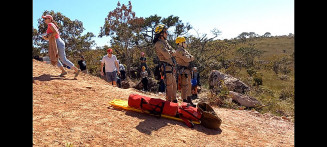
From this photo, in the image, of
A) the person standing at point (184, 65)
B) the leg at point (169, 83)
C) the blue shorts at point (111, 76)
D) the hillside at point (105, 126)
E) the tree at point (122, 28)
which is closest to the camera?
the hillside at point (105, 126)

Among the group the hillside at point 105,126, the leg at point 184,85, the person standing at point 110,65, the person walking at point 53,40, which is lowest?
the hillside at point 105,126

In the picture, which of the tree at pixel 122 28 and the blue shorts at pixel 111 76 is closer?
the blue shorts at pixel 111 76

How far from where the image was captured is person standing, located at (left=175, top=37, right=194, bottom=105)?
5.73m

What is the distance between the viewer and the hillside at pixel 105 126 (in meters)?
3.29

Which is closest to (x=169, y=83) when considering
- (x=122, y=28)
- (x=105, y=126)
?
(x=105, y=126)

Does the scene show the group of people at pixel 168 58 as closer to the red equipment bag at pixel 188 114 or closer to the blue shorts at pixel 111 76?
the red equipment bag at pixel 188 114

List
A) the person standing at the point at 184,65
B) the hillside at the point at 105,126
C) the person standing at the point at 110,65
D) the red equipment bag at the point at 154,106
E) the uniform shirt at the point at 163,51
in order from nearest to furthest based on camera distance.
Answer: the hillside at the point at 105,126 < the red equipment bag at the point at 154,106 < the uniform shirt at the point at 163,51 < the person standing at the point at 184,65 < the person standing at the point at 110,65

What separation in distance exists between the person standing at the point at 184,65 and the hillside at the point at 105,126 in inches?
53.4

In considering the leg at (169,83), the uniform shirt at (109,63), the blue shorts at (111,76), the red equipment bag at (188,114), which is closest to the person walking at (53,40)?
the uniform shirt at (109,63)
